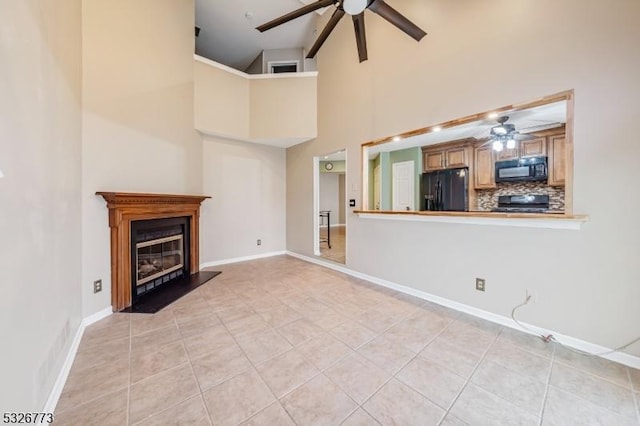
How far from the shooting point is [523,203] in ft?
11.7

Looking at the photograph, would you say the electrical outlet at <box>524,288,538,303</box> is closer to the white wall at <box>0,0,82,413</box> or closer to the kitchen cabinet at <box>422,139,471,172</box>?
the kitchen cabinet at <box>422,139,471,172</box>

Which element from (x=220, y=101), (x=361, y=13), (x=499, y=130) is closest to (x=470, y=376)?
(x=499, y=130)

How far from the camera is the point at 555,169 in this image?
10.2 ft

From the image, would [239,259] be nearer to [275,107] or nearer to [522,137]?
[275,107]

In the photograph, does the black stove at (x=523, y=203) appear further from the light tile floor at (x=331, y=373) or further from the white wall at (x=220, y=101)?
the white wall at (x=220, y=101)

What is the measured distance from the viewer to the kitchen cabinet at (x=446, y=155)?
390 centimetres

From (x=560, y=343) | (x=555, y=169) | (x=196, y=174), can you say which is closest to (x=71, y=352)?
(x=196, y=174)

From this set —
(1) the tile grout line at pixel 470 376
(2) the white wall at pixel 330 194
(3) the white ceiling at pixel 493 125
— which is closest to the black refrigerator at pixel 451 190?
(3) the white ceiling at pixel 493 125

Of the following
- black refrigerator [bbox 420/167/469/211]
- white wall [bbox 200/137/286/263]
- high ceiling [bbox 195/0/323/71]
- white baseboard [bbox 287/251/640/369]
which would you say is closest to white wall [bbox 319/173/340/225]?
white wall [bbox 200/137/286/263]

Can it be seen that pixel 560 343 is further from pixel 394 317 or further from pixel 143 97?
pixel 143 97

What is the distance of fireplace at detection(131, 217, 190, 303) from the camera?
113 inches

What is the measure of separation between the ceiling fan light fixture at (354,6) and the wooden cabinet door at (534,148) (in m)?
2.78

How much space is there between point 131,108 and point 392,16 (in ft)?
9.66

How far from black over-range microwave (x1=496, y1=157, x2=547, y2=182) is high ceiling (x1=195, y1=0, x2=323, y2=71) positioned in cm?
419
